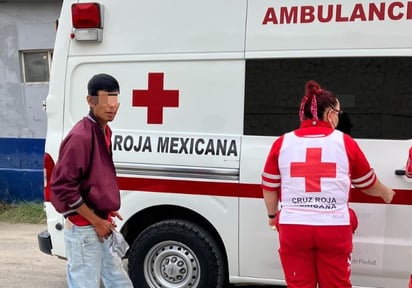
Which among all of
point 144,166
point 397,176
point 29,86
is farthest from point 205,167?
point 29,86

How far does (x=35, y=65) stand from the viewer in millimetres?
10242

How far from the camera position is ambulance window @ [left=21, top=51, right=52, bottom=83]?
1020 centimetres

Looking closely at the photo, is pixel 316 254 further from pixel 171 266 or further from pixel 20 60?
pixel 20 60

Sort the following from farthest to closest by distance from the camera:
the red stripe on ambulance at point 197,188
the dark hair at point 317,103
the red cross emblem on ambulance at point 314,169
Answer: the red stripe on ambulance at point 197,188 < the dark hair at point 317,103 < the red cross emblem on ambulance at point 314,169

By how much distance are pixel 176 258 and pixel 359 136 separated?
1.70m

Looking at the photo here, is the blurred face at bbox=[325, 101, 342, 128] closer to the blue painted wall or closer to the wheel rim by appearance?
the wheel rim

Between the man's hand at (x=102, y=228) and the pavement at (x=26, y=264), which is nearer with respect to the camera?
the man's hand at (x=102, y=228)

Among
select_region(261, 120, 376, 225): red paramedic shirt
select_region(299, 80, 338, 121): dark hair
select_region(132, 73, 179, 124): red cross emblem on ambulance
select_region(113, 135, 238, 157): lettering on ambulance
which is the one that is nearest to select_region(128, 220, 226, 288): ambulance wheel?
select_region(113, 135, 238, 157): lettering on ambulance

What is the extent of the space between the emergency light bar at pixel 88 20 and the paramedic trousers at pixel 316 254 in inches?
88.2

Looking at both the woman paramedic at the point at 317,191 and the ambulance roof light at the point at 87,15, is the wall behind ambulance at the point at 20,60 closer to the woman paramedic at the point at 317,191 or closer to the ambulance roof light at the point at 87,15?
the ambulance roof light at the point at 87,15

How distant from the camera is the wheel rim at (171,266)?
4113mm

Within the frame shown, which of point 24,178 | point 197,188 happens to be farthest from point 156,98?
point 24,178

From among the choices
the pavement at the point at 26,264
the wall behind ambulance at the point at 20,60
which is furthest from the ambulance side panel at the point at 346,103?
the wall behind ambulance at the point at 20,60

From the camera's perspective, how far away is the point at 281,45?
3783 mm
